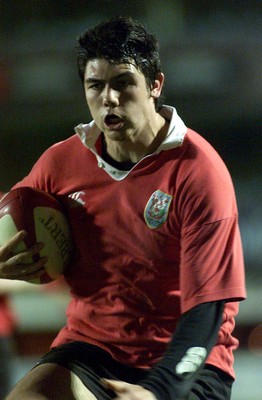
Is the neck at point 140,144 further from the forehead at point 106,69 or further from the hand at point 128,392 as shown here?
the hand at point 128,392

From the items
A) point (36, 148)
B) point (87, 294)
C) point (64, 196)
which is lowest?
point (36, 148)

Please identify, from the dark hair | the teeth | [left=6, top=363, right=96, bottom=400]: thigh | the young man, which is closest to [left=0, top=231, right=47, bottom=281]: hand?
the young man

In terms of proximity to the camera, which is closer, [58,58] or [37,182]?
[37,182]

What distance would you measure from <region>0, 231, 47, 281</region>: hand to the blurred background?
1.83 metres

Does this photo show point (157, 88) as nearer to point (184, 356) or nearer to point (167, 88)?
point (184, 356)

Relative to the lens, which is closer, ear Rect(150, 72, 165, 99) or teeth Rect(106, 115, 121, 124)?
teeth Rect(106, 115, 121, 124)

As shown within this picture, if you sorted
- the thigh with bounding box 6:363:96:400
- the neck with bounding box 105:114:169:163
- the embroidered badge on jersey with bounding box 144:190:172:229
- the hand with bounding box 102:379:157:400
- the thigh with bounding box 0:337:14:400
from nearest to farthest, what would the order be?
the hand with bounding box 102:379:157:400, the thigh with bounding box 6:363:96:400, the embroidered badge on jersey with bounding box 144:190:172:229, the neck with bounding box 105:114:169:163, the thigh with bounding box 0:337:14:400

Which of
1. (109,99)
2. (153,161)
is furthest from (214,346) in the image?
(109,99)

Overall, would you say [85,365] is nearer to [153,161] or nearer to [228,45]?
[153,161]

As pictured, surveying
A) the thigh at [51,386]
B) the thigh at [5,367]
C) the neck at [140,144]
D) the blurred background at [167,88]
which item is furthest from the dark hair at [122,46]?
the blurred background at [167,88]

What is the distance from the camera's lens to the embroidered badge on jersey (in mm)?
2248

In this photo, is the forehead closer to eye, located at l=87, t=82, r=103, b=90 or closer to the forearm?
eye, located at l=87, t=82, r=103, b=90

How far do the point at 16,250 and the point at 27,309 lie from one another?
224 cm

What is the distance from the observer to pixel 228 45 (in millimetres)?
4449
